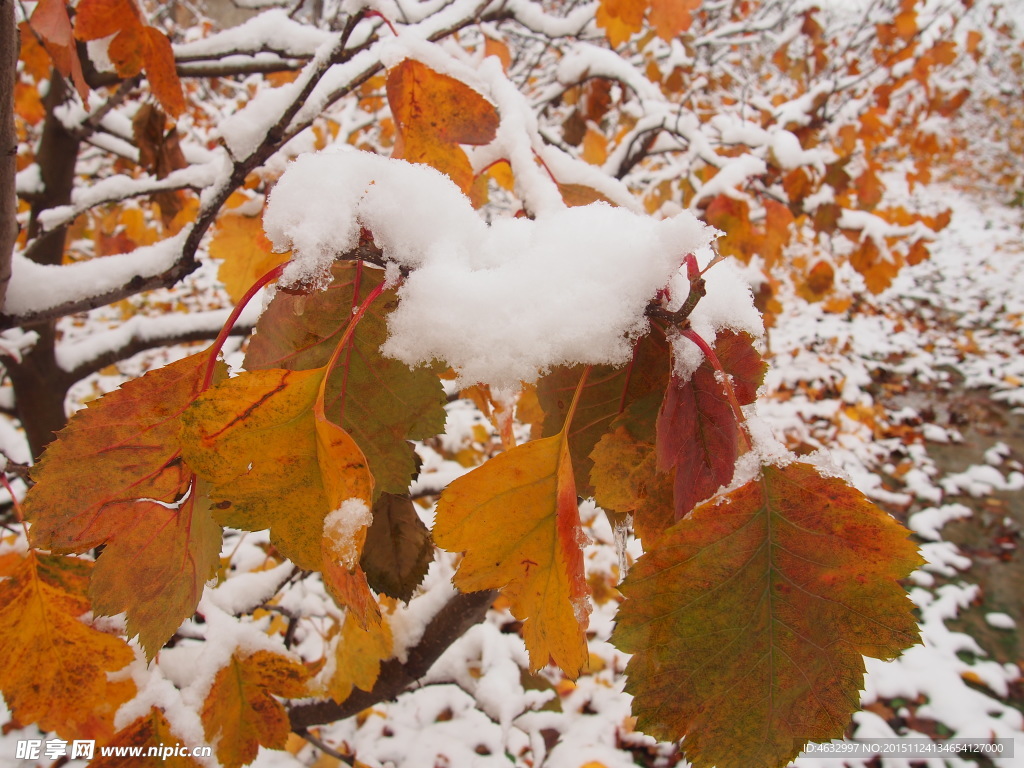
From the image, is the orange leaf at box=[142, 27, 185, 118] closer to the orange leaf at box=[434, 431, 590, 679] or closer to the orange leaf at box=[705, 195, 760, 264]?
the orange leaf at box=[434, 431, 590, 679]

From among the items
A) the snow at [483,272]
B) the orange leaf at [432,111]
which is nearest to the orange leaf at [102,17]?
the orange leaf at [432,111]

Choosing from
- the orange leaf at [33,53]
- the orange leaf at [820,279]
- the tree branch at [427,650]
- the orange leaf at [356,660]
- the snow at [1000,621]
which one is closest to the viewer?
the orange leaf at [356,660]

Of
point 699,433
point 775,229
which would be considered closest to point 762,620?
point 699,433

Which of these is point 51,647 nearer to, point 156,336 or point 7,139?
point 7,139

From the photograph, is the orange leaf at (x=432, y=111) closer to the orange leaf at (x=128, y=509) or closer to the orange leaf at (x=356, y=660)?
the orange leaf at (x=128, y=509)

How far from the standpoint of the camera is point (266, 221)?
45cm

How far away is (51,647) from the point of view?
67 cm

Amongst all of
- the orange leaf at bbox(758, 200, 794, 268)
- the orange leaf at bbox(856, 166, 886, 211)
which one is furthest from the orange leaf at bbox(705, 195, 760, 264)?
the orange leaf at bbox(856, 166, 886, 211)

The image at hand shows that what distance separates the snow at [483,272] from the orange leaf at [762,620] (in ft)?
0.50

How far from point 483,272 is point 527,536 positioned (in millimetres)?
213

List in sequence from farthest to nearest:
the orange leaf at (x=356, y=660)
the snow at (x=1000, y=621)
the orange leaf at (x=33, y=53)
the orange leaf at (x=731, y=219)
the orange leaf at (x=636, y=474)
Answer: the snow at (x=1000, y=621) < the orange leaf at (x=33, y=53) < the orange leaf at (x=731, y=219) < the orange leaf at (x=356, y=660) < the orange leaf at (x=636, y=474)

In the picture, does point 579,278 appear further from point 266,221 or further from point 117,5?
point 117,5

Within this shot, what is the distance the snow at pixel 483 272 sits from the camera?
42 centimetres

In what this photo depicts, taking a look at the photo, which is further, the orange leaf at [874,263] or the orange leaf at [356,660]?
the orange leaf at [874,263]
